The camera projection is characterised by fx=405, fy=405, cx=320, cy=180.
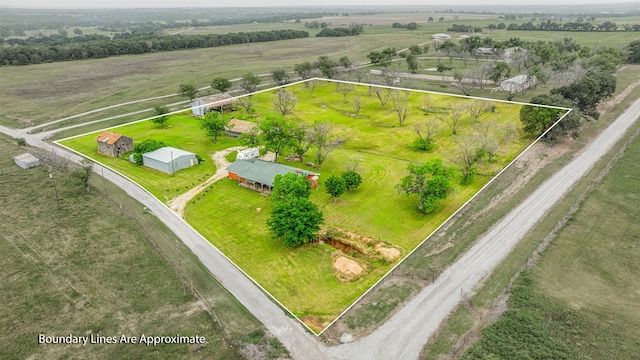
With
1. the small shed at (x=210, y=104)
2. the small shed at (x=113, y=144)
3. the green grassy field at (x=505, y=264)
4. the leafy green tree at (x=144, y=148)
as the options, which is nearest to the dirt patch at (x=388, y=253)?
the green grassy field at (x=505, y=264)

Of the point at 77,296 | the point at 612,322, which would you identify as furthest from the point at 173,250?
the point at 612,322

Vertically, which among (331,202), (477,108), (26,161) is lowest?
(331,202)

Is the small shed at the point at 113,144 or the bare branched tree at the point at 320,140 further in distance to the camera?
the small shed at the point at 113,144

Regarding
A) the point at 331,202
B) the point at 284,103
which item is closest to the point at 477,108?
the point at 331,202

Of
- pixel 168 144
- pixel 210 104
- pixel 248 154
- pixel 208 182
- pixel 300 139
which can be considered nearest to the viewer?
pixel 208 182

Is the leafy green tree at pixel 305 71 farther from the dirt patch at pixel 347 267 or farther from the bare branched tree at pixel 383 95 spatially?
the dirt patch at pixel 347 267

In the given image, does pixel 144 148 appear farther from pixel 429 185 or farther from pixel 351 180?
pixel 429 185
